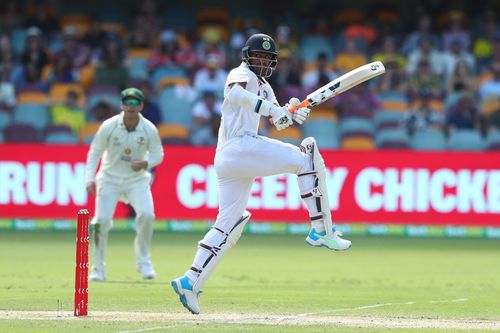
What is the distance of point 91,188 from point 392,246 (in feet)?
21.7

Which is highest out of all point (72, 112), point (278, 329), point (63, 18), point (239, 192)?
point (63, 18)

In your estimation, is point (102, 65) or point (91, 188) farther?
point (102, 65)

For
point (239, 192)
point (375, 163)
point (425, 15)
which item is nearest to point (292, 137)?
point (375, 163)

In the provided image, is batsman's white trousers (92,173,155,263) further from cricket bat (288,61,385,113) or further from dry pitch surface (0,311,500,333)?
cricket bat (288,61,385,113)

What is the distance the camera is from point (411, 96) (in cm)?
2306

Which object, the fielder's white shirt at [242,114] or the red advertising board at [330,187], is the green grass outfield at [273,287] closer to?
the red advertising board at [330,187]

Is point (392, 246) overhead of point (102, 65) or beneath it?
beneath

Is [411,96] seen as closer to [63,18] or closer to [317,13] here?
[317,13]

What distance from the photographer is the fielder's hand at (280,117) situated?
955 cm

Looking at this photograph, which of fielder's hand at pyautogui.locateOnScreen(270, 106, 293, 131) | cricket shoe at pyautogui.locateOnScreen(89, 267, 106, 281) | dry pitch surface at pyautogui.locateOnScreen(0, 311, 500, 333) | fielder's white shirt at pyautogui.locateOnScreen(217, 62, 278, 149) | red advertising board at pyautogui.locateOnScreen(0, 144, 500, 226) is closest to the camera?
fielder's hand at pyautogui.locateOnScreen(270, 106, 293, 131)

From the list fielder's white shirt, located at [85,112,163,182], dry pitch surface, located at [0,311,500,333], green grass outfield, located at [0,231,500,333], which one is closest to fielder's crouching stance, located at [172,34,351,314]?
dry pitch surface, located at [0,311,500,333]

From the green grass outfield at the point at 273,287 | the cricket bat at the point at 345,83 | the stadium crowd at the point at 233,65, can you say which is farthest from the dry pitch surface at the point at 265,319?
the stadium crowd at the point at 233,65

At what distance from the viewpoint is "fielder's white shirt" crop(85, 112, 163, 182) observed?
14078mm

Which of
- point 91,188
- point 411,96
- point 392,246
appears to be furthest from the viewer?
point 411,96
